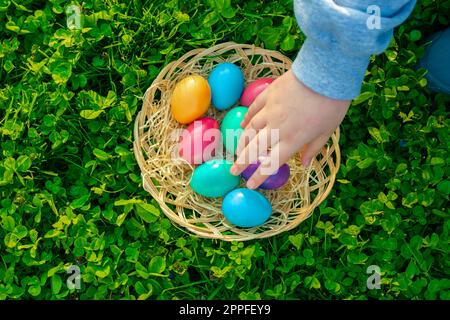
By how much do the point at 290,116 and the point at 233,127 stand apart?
676 mm

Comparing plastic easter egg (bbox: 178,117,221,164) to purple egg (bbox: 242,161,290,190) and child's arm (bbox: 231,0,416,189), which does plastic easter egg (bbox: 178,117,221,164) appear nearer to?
purple egg (bbox: 242,161,290,190)

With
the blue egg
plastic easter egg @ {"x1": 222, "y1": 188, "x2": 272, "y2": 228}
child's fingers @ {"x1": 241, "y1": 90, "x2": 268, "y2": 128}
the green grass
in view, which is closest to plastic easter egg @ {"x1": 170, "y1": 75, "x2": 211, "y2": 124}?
the blue egg

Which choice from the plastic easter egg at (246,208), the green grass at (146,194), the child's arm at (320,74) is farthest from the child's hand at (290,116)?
the green grass at (146,194)

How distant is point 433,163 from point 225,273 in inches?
32.5

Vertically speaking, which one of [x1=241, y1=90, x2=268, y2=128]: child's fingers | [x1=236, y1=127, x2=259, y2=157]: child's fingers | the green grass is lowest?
the green grass

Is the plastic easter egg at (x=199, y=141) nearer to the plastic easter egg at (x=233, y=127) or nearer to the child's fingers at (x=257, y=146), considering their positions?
the plastic easter egg at (x=233, y=127)

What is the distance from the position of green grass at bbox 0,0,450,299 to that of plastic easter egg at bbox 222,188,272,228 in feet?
0.39

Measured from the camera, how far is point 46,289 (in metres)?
2.05

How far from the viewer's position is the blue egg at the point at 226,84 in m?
2.01

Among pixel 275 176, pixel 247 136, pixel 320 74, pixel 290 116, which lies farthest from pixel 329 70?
pixel 275 176

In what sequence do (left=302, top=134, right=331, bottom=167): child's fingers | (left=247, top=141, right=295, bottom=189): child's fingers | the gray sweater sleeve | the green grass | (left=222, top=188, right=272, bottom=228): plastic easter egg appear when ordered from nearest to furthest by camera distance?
the gray sweater sleeve
(left=247, top=141, right=295, bottom=189): child's fingers
(left=302, top=134, right=331, bottom=167): child's fingers
(left=222, top=188, right=272, bottom=228): plastic easter egg
the green grass

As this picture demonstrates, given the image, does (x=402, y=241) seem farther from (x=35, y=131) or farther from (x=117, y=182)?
(x=35, y=131)

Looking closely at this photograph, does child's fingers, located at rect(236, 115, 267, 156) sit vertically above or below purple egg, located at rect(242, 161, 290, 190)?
above

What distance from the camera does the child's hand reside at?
129 centimetres
